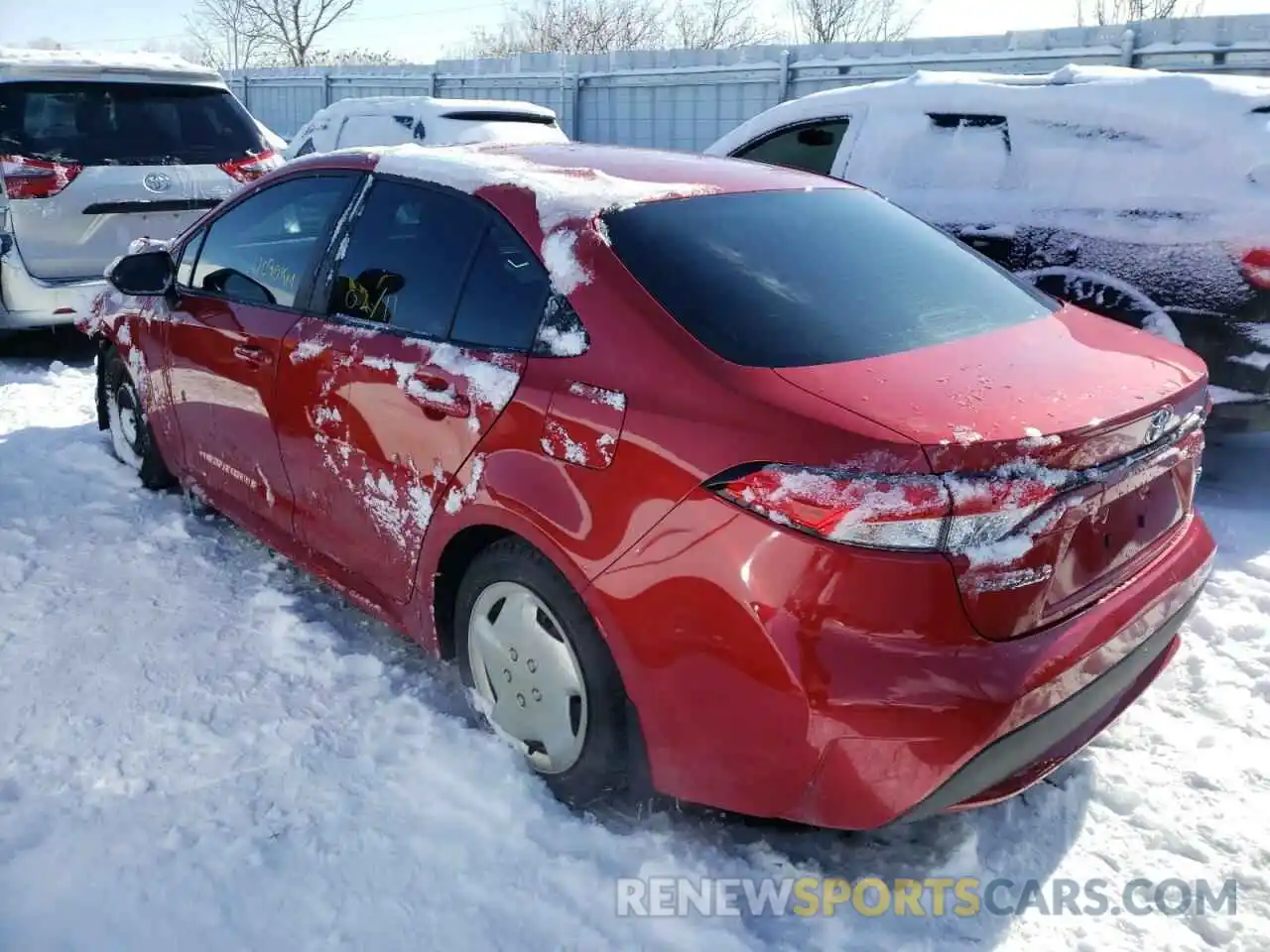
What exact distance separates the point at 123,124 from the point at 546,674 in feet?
18.3

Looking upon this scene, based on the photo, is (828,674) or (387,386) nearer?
(828,674)

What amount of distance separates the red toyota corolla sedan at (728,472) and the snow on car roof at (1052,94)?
8.24 feet

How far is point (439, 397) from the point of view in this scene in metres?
2.64

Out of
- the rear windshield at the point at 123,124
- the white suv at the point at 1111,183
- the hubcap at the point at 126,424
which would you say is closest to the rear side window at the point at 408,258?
the hubcap at the point at 126,424

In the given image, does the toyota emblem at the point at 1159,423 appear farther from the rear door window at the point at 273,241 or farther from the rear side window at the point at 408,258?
the rear door window at the point at 273,241

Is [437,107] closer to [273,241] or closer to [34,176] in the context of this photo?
[34,176]

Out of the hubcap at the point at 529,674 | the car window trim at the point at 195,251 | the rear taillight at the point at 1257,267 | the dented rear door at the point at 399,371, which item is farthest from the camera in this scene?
the rear taillight at the point at 1257,267

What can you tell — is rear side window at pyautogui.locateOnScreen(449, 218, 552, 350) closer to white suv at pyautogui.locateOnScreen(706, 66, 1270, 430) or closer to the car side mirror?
the car side mirror

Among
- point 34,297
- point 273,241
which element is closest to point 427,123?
point 34,297

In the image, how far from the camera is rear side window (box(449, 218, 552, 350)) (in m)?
2.50

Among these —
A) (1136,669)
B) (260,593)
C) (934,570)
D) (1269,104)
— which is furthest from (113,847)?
(1269,104)

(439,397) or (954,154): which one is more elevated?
(954,154)

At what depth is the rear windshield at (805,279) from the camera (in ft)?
7.46

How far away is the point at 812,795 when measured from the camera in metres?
2.07
